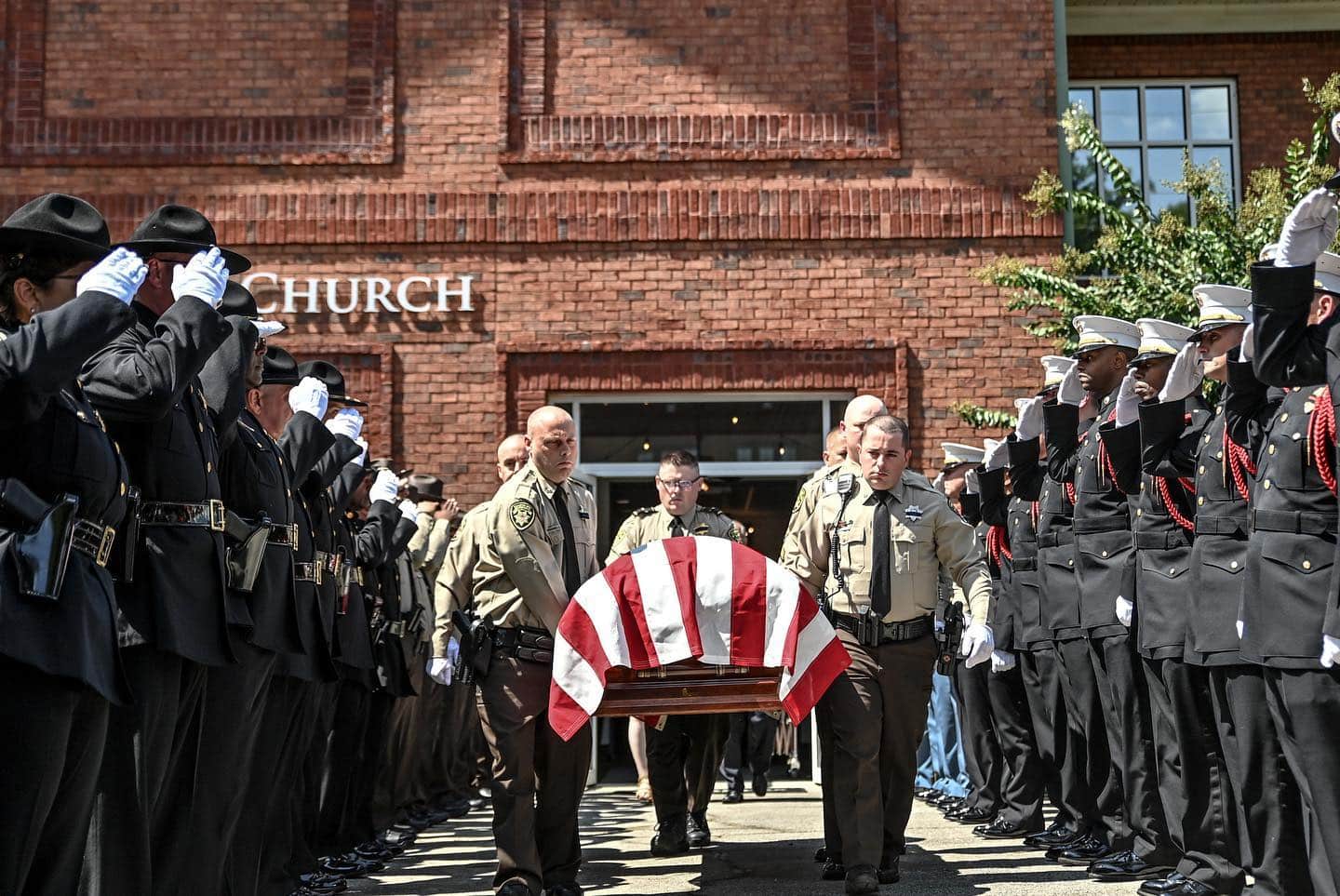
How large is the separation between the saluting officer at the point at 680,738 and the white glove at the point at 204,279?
417 cm

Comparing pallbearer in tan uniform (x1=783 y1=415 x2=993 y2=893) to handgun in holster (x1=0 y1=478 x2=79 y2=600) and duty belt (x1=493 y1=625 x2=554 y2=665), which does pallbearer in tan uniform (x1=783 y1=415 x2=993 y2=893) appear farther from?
handgun in holster (x1=0 y1=478 x2=79 y2=600)

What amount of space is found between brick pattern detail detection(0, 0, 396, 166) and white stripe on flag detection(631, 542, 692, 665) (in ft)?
25.5

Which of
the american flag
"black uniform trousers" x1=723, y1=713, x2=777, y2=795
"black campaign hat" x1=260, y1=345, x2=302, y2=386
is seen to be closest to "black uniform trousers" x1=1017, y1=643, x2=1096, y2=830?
the american flag

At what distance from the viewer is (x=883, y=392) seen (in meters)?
13.4

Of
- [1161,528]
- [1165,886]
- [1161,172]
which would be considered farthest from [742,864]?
[1161,172]

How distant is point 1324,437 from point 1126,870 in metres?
2.86

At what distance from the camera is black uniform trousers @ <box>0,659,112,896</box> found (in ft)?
11.9

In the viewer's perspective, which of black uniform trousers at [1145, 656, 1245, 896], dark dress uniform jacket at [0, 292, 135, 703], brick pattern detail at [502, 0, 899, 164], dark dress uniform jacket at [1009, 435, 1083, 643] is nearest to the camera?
dark dress uniform jacket at [0, 292, 135, 703]

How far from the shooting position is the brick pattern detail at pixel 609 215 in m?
13.4

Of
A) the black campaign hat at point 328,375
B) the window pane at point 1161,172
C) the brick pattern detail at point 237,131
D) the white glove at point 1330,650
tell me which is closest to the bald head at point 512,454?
the black campaign hat at point 328,375

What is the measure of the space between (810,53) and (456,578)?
770cm

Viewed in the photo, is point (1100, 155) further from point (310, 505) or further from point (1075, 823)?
point (310, 505)

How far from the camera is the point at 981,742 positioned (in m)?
10.4

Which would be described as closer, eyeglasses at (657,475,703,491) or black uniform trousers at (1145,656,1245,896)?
black uniform trousers at (1145,656,1245,896)
